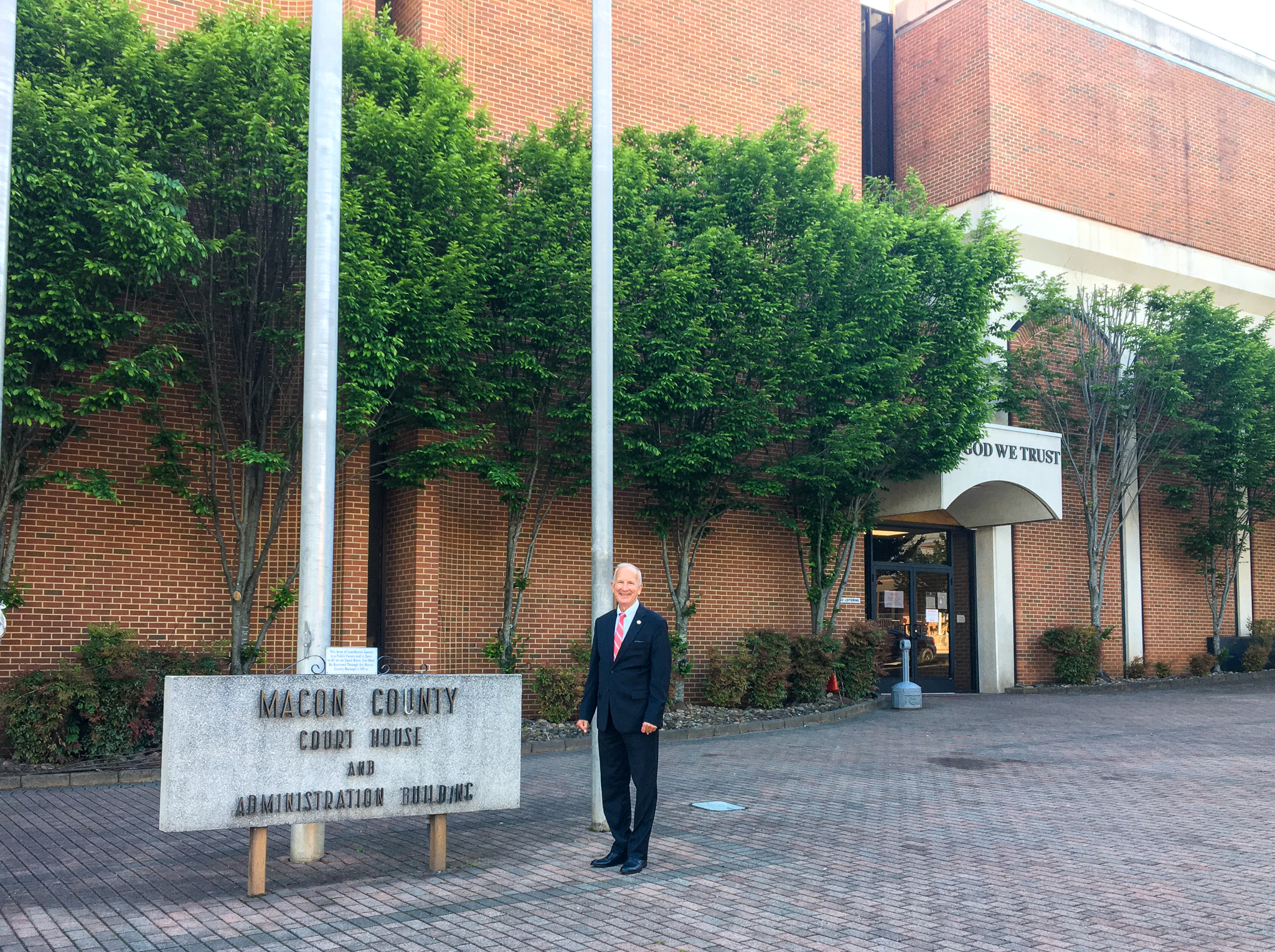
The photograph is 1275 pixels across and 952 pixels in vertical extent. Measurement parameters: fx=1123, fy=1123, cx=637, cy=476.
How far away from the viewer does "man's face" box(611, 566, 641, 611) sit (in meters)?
7.06

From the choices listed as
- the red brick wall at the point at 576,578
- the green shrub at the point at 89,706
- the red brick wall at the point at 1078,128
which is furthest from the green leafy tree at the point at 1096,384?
the green shrub at the point at 89,706

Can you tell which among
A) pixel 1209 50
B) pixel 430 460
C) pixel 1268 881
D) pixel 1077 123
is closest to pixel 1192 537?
pixel 1077 123

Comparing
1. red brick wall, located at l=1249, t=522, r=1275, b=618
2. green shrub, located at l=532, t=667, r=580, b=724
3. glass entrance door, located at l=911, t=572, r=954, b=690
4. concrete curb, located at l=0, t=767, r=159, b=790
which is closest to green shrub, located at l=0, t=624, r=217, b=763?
concrete curb, located at l=0, t=767, r=159, b=790

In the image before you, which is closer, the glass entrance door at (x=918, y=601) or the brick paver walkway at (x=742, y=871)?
the brick paver walkway at (x=742, y=871)

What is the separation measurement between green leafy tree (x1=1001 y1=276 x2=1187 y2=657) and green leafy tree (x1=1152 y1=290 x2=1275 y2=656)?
0.45 meters

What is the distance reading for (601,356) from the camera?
28.4ft

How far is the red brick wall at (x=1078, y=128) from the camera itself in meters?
23.4

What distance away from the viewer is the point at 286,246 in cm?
1279

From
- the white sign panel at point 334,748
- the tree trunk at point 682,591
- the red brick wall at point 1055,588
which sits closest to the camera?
the white sign panel at point 334,748

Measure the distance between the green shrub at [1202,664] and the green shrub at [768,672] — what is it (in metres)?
11.7

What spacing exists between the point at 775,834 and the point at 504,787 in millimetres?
2070

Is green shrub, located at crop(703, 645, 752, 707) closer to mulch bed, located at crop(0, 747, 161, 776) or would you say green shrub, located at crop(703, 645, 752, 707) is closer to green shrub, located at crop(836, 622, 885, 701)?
green shrub, located at crop(836, 622, 885, 701)

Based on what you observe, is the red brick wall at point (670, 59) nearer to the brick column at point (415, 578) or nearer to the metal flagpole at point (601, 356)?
the brick column at point (415, 578)

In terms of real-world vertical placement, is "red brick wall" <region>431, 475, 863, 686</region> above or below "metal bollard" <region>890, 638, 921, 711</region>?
above
